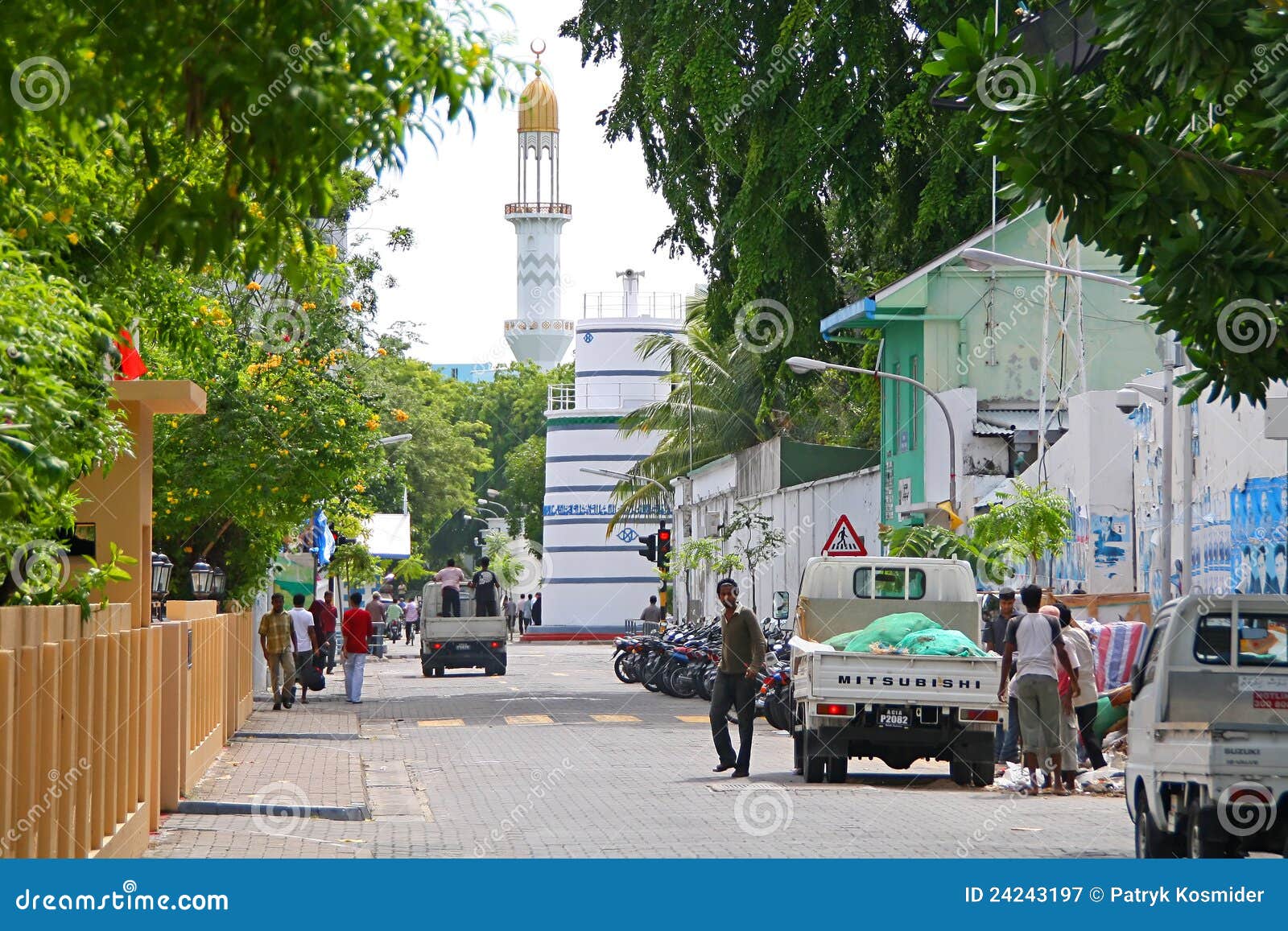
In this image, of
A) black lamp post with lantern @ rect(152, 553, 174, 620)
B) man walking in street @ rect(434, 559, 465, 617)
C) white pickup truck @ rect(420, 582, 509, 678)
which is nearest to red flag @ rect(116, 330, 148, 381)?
black lamp post with lantern @ rect(152, 553, 174, 620)

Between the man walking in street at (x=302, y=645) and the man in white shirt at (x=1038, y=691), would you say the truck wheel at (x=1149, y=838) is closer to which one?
the man in white shirt at (x=1038, y=691)

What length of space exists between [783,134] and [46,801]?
892 inches

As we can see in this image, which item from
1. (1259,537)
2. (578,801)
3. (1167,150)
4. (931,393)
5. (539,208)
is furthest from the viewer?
(539,208)

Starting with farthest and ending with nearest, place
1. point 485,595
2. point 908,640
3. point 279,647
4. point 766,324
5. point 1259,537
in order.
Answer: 1. point 485,595
2. point 766,324
3. point 279,647
4. point 1259,537
5. point 908,640

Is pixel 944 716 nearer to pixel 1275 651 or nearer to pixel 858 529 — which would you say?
pixel 1275 651

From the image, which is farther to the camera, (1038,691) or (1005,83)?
(1038,691)

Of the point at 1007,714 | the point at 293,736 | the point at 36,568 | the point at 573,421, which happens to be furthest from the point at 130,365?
the point at 573,421

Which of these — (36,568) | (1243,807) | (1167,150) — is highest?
(1167,150)

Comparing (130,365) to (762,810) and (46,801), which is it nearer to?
(762,810)

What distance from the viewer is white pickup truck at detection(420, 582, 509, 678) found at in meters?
38.8

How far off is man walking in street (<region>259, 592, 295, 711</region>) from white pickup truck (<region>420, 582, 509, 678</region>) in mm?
10559

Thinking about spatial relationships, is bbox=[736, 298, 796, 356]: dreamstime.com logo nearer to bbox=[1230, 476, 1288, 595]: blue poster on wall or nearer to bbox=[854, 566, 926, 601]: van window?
bbox=[854, 566, 926, 601]: van window

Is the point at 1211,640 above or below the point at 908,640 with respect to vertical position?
above

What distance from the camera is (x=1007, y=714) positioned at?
19.3 meters
